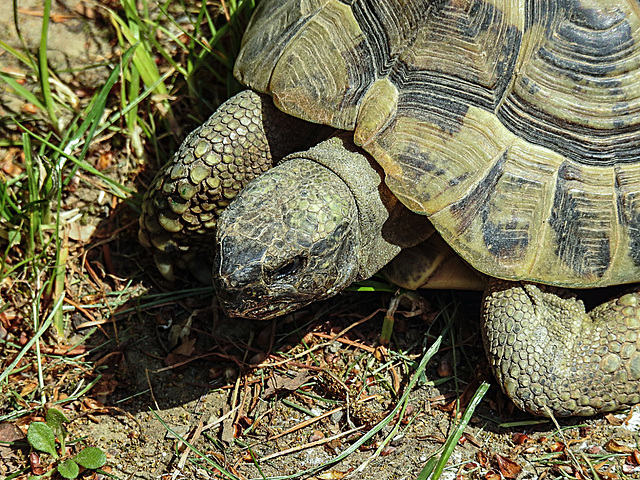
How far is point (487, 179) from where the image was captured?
298 centimetres

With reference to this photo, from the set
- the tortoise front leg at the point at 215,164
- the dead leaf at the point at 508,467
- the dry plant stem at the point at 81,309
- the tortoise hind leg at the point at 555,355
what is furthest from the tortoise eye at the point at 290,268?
the dry plant stem at the point at 81,309

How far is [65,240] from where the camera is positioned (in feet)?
13.0

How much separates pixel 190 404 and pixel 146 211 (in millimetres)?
1006

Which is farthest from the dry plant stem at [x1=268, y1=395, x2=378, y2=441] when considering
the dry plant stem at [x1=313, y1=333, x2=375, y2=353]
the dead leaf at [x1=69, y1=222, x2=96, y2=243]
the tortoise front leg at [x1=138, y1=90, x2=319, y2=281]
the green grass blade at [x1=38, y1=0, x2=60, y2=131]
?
the green grass blade at [x1=38, y1=0, x2=60, y2=131]

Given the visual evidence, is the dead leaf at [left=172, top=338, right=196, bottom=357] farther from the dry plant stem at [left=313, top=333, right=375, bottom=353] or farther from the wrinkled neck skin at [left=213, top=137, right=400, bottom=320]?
the wrinkled neck skin at [left=213, top=137, right=400, bottom=320]

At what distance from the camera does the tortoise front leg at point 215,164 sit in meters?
3.48

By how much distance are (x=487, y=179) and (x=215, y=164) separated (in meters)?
1.30

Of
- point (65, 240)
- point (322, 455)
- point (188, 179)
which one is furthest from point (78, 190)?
point (322, 455)

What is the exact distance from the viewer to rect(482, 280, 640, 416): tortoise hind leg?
315cm

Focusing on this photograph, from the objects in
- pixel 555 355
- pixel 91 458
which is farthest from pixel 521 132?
pixel 91 458

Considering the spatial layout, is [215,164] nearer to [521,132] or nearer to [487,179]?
[487,179]

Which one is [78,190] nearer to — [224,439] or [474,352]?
[224,439]

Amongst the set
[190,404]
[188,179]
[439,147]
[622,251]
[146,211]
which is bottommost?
[190,404]

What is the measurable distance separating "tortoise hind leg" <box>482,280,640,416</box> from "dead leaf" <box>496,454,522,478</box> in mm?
242
